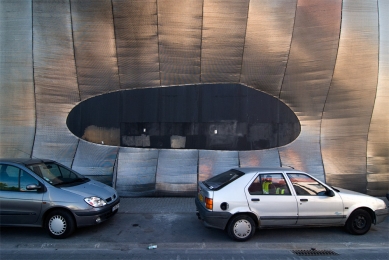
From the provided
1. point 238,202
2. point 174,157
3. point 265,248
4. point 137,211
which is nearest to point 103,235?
point 137,211

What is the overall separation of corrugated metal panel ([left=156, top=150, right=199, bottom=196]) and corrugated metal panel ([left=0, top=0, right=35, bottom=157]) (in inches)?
181

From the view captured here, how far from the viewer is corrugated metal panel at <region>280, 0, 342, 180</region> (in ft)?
30.3

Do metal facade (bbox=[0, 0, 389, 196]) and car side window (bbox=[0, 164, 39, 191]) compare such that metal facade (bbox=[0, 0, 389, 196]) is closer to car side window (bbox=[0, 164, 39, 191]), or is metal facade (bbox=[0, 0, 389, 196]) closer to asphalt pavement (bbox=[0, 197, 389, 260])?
asphalt pavement (bbox=[0, 197, 389, 260])

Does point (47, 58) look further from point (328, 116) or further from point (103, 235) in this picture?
point (328, 116)

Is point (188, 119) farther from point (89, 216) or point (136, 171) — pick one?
point (89, 216)

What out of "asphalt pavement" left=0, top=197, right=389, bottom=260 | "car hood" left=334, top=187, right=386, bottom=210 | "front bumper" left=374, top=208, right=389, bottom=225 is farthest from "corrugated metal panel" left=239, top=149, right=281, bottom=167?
"front bumper" left=374, top=208, right=389, bottom=225

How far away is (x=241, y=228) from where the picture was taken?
5426 millimetres

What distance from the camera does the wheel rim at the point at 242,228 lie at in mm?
5422

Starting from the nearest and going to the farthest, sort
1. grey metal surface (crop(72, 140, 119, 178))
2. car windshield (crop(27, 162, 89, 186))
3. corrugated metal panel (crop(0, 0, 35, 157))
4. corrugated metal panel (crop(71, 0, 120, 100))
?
car windshield (crop(27, 162, 89, 186)), corrugated metal panel (crop(71, 0, 120, 100)), grey metal surface (crop(72, 140, 119, 178)), corrugated metal panel (crop(0, 0, 35, 157))

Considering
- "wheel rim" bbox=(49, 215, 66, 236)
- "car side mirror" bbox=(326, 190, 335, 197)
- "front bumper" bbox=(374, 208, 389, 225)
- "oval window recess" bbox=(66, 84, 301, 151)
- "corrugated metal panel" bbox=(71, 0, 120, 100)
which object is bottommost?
"wheel rim" bbox=(49, 215, 66, 236)

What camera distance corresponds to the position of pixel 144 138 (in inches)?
389

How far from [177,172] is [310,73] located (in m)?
5.53

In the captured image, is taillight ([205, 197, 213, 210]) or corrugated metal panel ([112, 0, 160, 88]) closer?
taillight ([205, 197, 213, 210])

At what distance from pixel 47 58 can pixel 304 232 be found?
9.41 m
